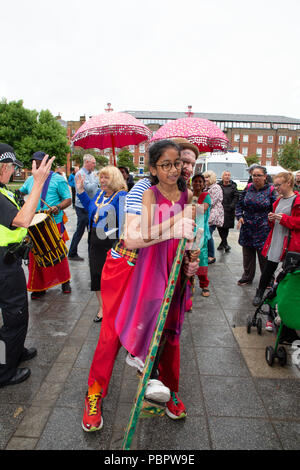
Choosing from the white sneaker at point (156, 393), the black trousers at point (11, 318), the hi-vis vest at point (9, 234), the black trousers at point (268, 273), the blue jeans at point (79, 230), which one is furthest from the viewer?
the blue jeans at point (79, 230)

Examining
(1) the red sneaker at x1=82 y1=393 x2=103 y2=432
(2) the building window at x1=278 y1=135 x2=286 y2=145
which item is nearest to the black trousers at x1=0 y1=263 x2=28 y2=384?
(1) the red sneaker at x1=82 y1=393 x2=103 y2=432

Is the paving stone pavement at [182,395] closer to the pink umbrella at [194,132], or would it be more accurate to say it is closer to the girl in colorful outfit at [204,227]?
the girl in colorful outfit at [204,227]

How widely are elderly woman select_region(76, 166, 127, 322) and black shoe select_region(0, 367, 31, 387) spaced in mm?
1253

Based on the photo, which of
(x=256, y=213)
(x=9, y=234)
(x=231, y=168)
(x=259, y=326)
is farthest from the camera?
(x=231, y=168)

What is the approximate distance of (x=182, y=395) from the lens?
102 inches

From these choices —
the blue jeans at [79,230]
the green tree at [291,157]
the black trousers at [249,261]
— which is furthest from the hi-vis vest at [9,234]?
the green tree at [291,157]

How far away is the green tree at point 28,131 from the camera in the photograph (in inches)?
1590

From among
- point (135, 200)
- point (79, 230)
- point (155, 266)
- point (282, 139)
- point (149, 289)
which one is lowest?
point (79, 230)

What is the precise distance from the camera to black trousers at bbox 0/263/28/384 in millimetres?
2580

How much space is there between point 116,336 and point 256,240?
11.6ft

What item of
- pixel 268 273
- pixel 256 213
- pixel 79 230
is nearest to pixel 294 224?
pixel 268 273

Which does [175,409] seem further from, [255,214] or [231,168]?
[231,168]

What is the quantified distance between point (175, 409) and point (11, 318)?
60.7 inches

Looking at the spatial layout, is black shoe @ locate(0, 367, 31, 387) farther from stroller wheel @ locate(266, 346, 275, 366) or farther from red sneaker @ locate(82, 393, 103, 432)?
stroller wheel @ locate(266, 346, 275, 366)
